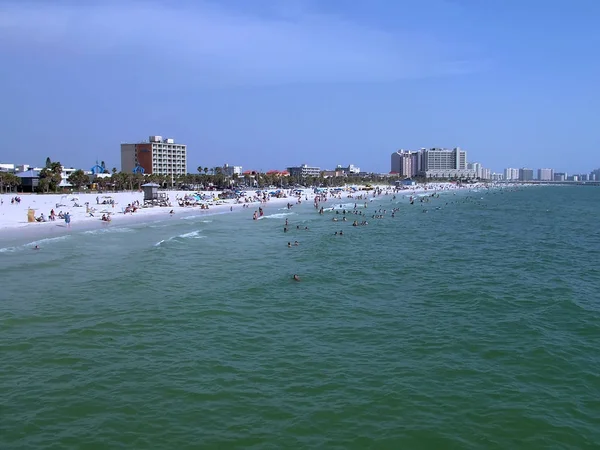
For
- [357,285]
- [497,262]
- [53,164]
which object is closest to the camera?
[357,285]

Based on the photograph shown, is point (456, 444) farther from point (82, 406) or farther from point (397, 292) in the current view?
point (397, 292)

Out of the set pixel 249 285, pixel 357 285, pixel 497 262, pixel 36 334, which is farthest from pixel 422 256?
pixel 36 334

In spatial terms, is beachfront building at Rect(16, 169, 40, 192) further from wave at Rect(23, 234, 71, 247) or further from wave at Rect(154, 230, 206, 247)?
wave at Rect(154, 230, 206, 247)

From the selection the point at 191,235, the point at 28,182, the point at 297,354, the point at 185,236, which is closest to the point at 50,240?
the point at 185,236

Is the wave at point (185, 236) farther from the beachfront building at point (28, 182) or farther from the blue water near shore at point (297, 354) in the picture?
the beachfront building at point (28, 182)

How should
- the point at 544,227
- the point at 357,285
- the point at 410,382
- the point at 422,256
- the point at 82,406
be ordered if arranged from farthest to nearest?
the point at 544,227
the point at 422,256
the point at 357,285
the point at 410,382
the point at 82,406

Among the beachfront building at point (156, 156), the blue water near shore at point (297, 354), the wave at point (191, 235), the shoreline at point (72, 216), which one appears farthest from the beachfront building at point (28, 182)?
the blue water near shore at point (297, 354)
